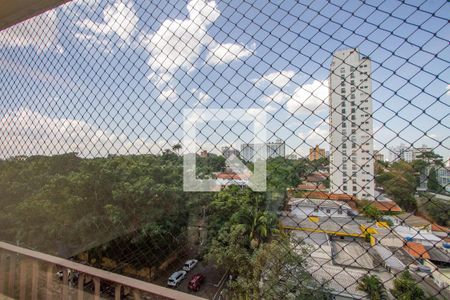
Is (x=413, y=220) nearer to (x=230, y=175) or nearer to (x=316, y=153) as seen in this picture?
(x=316, y=153)

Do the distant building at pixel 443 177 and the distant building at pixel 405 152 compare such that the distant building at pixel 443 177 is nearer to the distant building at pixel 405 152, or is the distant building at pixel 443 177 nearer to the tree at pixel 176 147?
the distant building at pixel 405 152

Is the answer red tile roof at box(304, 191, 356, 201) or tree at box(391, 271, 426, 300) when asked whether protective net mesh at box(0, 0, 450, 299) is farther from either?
tree at box(391, 271, 426, 300)

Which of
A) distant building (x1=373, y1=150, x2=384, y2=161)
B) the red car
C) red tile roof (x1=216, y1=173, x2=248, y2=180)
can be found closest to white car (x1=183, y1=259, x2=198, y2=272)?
the red car

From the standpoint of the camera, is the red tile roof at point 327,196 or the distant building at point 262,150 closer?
the distant building at point 262,150

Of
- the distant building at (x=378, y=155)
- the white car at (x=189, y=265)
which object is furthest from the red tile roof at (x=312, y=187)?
the white car at (x=189, y=265)

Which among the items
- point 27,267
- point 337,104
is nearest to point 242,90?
point 337,104

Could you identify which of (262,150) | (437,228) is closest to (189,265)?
(262,150)
